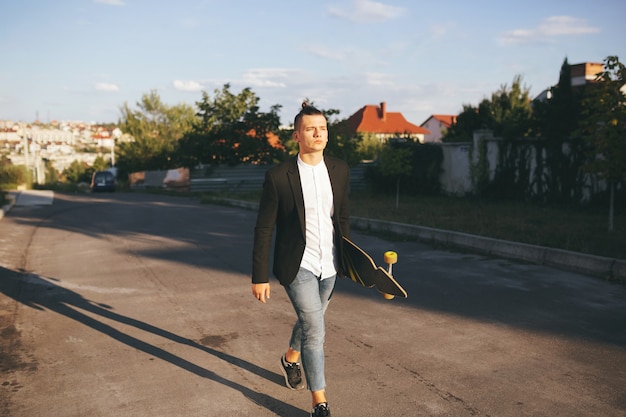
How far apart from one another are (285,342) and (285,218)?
72.3 inches

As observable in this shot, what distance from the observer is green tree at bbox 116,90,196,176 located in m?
46.3

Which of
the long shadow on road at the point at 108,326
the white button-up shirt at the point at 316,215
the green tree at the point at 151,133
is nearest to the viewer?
the white button-up shirt at the point at 316,215

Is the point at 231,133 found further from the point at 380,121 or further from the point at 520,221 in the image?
the point at 380,121

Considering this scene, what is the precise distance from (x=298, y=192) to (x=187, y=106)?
64.7 meters

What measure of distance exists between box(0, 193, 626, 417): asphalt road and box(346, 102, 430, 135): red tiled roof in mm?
65151

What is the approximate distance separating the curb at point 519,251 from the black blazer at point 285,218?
5366mm

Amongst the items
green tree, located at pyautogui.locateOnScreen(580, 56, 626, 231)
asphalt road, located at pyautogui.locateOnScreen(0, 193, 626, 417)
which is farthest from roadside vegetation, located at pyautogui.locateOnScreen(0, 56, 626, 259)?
asphalt road, located at pyautogui.locateOnScreen(0, 193, 626, 417)

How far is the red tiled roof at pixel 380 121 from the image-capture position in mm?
72750

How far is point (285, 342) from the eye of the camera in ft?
15.9

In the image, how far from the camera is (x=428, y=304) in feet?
20.0

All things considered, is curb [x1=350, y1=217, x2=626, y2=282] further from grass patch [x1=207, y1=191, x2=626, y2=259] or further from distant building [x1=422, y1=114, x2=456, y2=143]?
distant building [x1=422, y1=114, x2=456, y2=143]

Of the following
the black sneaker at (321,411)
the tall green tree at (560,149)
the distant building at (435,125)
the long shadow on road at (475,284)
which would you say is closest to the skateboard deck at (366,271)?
the black sneaker at (321,411)

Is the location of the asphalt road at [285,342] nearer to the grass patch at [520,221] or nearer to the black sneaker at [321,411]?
the black sneaker at [321,411]

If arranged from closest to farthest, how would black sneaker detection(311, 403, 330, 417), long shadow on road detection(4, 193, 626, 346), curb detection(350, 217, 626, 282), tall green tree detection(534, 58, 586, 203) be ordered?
black sneaker detection(311, 403, 330, 417) → long shadow on road detection(4, 193, 626, 346) → curb detection(350, 217, 626, 282) → tall green tree detection(534, 58, 586, 203)
